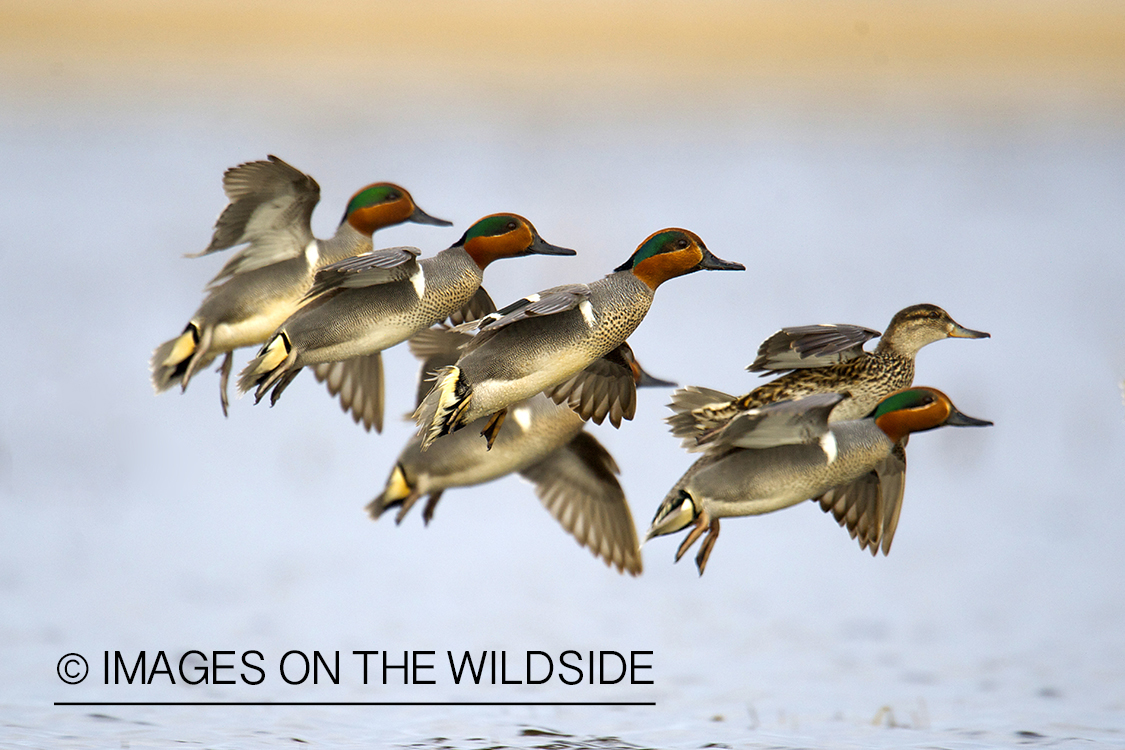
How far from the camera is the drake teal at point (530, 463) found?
5176mm

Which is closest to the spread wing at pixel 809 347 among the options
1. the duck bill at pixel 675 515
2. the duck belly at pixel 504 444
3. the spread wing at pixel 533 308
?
the duck bill at pixel 675 515

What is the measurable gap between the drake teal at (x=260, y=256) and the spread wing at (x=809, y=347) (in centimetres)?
109

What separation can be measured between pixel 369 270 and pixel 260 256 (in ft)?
2.30

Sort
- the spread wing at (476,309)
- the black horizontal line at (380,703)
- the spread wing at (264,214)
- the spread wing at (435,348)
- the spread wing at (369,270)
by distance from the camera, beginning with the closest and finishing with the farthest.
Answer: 1. the spread wing at (369,270)
2. the spread wing at (264,214)
3. the spread wing at (476,309)
4. the spread wing at (435,348)
5. the black horizontal line at (380,703)

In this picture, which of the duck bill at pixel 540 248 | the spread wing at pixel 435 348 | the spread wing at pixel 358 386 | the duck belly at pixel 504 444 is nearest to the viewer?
the duck bill at pixel 540 248

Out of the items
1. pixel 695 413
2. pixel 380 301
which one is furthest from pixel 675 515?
pixel 380 301

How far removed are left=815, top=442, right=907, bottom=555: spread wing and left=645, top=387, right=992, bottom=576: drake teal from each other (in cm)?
5

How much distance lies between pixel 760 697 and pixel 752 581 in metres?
1.23

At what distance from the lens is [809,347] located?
4.10 m

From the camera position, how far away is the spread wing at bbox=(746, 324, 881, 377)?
13.5ft

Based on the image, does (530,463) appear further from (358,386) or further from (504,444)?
(358,386)

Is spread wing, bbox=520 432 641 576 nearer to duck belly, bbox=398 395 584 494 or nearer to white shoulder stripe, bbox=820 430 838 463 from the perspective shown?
duck belly, bbox=398 395 584 494

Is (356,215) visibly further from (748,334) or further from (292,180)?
(748,334)

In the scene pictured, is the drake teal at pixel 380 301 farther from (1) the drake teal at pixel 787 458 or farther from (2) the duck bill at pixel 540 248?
(1) the drake teal at pixel 787 458
